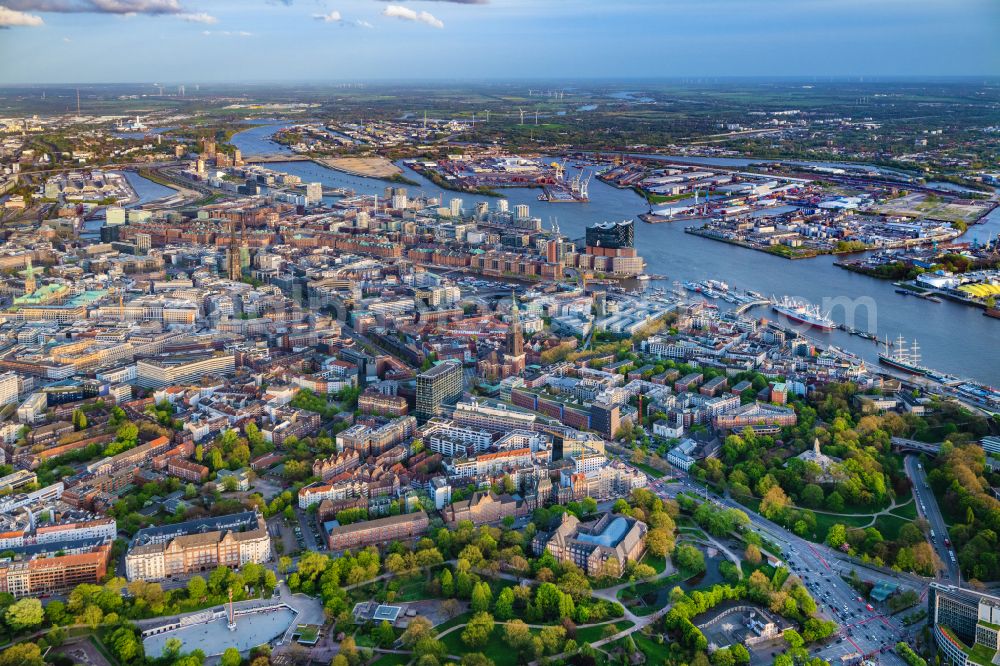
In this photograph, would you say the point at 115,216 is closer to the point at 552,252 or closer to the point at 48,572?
the point at 552,252

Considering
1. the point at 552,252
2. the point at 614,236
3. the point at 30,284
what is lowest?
the point at 30,284

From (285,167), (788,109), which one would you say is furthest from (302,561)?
(788,109)

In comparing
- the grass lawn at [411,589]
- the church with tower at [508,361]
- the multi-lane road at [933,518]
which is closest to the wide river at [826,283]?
the multi-lane road at [933,518]

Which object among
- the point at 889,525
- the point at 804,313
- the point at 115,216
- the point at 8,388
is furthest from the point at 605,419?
the point at 115,216

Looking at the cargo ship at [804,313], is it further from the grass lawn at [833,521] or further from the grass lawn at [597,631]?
the grass lawn at [597,631]

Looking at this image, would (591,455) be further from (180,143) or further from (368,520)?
(180,143)
